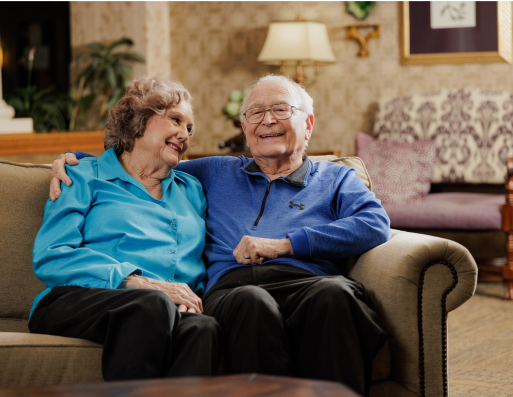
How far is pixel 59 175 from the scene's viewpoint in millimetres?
1604

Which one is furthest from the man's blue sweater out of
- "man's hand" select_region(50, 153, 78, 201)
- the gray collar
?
"man's hand" select_region(50, 153, 78, 201)

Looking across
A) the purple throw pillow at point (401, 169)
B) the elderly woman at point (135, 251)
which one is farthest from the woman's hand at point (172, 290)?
the purple throw pillow at point (401, 169)

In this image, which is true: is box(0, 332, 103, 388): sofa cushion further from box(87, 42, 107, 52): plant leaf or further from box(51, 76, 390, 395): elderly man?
box(87, 42, 107, 52): plant leaf

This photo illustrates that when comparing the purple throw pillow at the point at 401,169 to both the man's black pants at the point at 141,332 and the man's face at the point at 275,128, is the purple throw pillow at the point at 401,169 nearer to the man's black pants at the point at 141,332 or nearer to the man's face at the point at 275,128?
the man's face at the point at 275,128

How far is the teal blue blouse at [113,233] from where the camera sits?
1.45 meters

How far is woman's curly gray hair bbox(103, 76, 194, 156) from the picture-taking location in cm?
170

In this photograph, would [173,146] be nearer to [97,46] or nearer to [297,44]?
[297,44]

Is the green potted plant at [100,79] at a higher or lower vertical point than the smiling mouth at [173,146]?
higher

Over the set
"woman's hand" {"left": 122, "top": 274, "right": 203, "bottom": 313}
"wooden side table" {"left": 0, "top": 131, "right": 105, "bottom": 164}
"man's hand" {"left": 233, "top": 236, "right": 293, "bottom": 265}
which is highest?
"wooden side table" {"left": 0, "top": 131, "right": 105, "bottom": 164}

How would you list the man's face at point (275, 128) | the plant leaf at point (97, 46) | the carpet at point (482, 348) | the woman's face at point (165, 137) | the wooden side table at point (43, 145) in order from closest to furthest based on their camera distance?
1. the woman's face at point (165, 137)
2. the man's face at point (275, 128)
3. the carpet at point (482, 348)
4. the wooden side table at point (43, 145)
5. the plant leaf at point (97, 46)

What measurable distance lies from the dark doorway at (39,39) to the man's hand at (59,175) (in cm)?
309

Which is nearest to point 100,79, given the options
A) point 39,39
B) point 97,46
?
point 97,46

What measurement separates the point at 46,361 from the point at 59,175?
55 cm

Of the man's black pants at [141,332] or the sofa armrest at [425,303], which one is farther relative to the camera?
the sofa armrest at [425,303]
